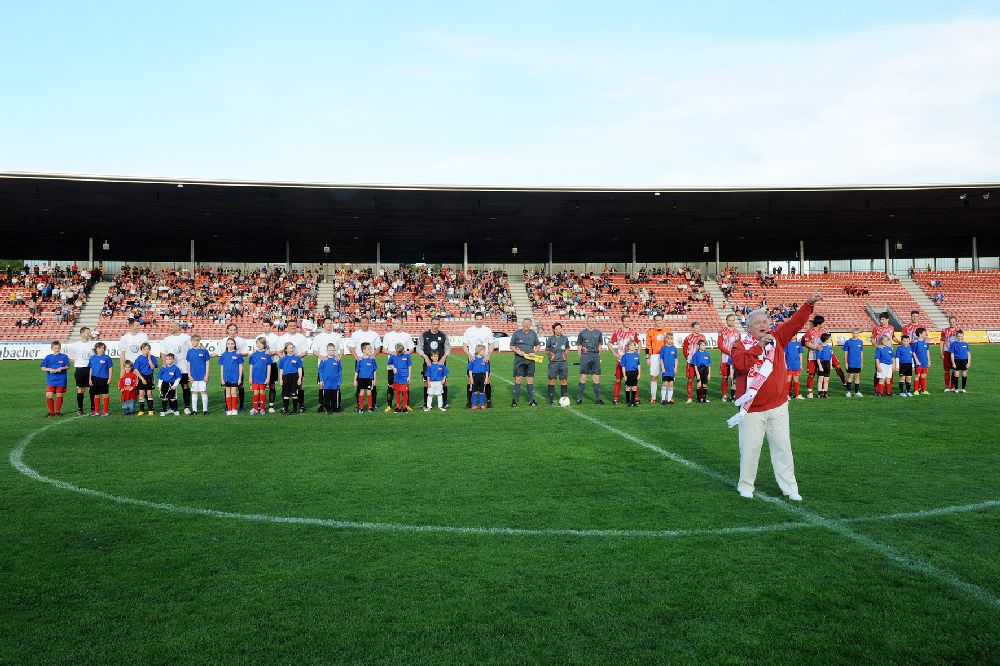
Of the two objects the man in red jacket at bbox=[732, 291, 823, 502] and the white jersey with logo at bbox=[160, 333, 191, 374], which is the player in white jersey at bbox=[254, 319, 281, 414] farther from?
the man in red jacket at bbox=[732, 291, 823, 502]

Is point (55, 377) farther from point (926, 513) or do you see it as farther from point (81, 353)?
point (926, 513)

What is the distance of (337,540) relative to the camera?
17.9ft

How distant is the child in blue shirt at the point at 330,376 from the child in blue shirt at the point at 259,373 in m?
1.05

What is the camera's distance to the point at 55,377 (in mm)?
12945

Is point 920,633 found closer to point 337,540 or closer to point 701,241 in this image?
point 337,540

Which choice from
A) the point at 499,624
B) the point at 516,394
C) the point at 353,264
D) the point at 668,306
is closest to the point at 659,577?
the point at 499,624

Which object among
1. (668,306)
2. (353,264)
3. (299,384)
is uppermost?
(353,264)

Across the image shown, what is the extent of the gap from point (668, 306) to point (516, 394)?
105 ft

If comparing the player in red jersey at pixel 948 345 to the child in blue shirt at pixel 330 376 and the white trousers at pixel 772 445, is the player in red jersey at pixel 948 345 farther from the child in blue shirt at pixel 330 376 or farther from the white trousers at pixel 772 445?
the child in blue shirt at pixel 330 376

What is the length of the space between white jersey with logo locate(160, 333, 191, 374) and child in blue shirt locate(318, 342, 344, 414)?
281cm

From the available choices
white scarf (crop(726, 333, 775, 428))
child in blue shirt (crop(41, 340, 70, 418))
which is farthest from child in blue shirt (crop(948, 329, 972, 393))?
child in blue shirt (crop(41, 340, 70, 418))

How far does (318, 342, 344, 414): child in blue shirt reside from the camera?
13.2m

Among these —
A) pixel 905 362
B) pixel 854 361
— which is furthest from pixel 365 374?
pixel 905 362

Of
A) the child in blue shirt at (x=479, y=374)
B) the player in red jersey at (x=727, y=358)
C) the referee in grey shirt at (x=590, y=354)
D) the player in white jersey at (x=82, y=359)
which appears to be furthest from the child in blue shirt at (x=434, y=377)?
the player in white jersey at (x=82, y=359)
